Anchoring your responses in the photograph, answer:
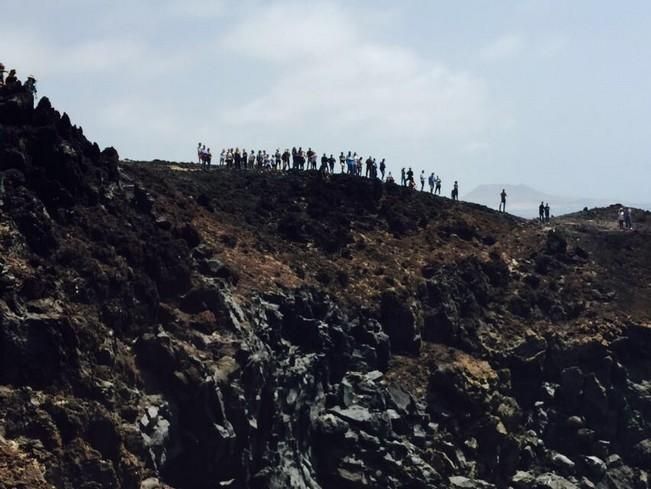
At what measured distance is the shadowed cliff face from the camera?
4547cm

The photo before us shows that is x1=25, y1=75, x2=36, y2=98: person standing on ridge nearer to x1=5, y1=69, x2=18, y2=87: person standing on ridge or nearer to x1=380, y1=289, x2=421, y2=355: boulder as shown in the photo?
x1=5, y1=69, x2=18, y2=87: person standing on ridge

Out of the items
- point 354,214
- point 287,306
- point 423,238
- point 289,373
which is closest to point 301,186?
point 354,214

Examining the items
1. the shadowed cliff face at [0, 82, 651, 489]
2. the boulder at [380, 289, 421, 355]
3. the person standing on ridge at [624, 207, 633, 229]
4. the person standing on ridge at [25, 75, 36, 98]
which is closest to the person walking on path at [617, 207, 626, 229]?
the person standing on ridge at [624, 207, 633, 229]

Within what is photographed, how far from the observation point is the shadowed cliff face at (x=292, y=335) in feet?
149

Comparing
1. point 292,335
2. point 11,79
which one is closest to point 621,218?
point 292,335

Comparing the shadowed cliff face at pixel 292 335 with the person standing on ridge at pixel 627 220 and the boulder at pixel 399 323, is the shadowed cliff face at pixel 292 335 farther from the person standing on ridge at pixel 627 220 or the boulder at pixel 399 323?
the person standing on ridge at pixel 627 220

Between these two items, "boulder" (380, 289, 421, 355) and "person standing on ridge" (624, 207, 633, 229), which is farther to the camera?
"person standing on ridge" (624, 207, 633, 229)

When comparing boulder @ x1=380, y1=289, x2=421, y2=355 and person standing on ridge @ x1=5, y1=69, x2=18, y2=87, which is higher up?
person standing on ridge @ x1=5, y1=69, x2=18, y2=87

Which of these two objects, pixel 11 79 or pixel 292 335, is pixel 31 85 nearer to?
pixel 11 79

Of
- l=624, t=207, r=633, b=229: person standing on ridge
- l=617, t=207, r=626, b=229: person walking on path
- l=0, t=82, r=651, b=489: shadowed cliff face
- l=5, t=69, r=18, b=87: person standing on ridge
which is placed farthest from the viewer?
l=624, t=207, r=633, b=229: person standing on ridge

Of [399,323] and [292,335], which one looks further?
[399,323]

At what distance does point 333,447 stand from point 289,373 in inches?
234

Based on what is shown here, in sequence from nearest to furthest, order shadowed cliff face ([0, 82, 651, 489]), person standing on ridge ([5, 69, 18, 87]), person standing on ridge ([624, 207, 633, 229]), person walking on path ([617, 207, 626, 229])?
shadowed cliff face ([0, 82, 651, 489]) < person standing on ridge ([5, 69, 18, 87]) < person walking on path ([617, 207, 626, 229]) < person standing on ridge ([624, 207, 633, 229])

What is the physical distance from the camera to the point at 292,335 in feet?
210
